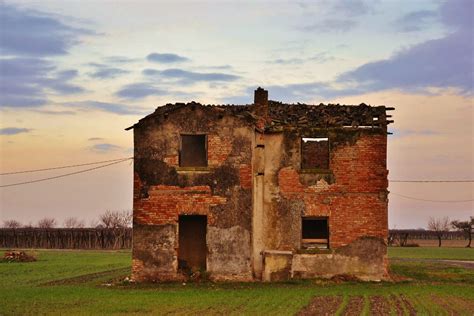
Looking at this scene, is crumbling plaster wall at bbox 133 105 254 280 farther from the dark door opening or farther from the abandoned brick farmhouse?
the dark door opening

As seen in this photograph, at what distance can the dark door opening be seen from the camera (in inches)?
1121

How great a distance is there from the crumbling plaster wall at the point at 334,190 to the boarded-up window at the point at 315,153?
808 millimetres

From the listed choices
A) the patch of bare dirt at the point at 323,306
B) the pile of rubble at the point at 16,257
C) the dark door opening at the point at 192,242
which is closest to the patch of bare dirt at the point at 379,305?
the patch of bare dirt at the point at 323,306

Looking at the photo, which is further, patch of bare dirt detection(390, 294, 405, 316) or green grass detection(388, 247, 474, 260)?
green grass detection(388, 247, 474, 260)

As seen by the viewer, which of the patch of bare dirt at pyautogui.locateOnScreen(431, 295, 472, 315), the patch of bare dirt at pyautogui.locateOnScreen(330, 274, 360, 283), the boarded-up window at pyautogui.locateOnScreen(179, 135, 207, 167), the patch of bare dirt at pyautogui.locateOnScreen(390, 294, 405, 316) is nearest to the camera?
the patch of bare dirt at pyautogui.locateOnScreen(390, 294, 405, 316)

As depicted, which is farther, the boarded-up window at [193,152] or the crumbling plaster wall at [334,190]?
the boarded-up window at [193,152]

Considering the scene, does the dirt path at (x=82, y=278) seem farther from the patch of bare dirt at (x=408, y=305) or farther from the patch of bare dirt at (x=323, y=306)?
the patch of bare dirt at (x=408, y=305)

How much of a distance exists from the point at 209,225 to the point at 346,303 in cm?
746

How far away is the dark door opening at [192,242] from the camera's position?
2847 centimetres

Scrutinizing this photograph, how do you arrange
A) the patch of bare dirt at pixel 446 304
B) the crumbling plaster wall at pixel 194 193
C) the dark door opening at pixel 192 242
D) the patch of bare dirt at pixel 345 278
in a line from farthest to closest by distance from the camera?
1. the dark door opening at pixel 192 242
2. the patch of bare dirt at pixel 345 278
3. the crumbling plaster wall at pixel 194 193
4. the patch of bare dirt at pixel 446 304

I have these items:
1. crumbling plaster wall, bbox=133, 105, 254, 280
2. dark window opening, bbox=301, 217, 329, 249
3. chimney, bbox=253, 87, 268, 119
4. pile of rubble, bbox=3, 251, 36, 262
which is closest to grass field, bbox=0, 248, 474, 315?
crumbling plaster wall, bbox=133, 105, 254, 280

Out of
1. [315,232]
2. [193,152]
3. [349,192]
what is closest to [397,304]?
[349,192]

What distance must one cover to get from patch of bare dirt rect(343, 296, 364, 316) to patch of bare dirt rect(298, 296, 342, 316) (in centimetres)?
30

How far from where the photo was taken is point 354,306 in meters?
19.5
